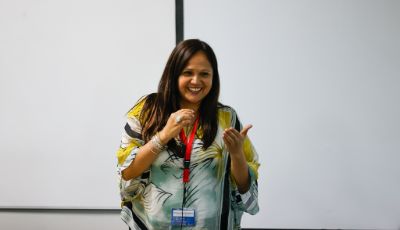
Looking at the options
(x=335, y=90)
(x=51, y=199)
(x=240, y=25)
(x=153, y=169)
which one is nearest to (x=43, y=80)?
(x=51, y=199)

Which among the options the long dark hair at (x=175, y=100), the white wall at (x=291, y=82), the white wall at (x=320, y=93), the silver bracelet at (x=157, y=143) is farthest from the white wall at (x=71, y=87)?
the silver bracelet at (x=157, y=143)

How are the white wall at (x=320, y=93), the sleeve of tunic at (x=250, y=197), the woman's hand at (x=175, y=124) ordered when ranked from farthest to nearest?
the white wall at (x=320, y=93) < the sleeve of tunic at (x=250, y=197) < the woman's hand at (x=175, y=124)

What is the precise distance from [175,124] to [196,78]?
16 centimetres

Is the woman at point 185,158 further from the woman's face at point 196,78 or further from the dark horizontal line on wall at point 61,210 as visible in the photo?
the dark horizontal line on wall at point 61,210

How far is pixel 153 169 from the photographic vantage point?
1.08 metres

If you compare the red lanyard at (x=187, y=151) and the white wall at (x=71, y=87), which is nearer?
the red lanyard at (x=187, y=151)

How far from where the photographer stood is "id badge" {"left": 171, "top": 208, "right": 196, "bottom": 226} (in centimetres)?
107

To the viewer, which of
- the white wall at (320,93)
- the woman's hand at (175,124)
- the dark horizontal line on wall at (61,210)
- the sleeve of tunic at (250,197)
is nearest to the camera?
the woman's hand at (175,124)

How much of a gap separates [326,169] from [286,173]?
0.74 feet

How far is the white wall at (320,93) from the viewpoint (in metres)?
1.99

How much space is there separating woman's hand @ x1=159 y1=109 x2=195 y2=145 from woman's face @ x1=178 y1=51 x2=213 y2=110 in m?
0.10

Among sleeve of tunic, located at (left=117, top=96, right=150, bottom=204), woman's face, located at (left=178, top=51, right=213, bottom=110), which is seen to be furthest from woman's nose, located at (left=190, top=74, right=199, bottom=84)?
sleeve of tunic, located at (left=117, top=96, right=150, bottom=204)

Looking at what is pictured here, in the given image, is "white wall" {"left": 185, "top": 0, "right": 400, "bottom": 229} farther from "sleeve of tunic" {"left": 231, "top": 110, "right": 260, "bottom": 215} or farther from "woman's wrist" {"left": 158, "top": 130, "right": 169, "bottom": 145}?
"woman's wrist" {"left": 158, "top": 130, "right": 169, "bottom": 145}

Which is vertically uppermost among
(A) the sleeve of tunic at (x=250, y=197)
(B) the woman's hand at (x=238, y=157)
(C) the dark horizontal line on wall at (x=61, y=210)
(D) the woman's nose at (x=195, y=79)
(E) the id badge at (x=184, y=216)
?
(D) the woman's nose at (x=195, y=79)
